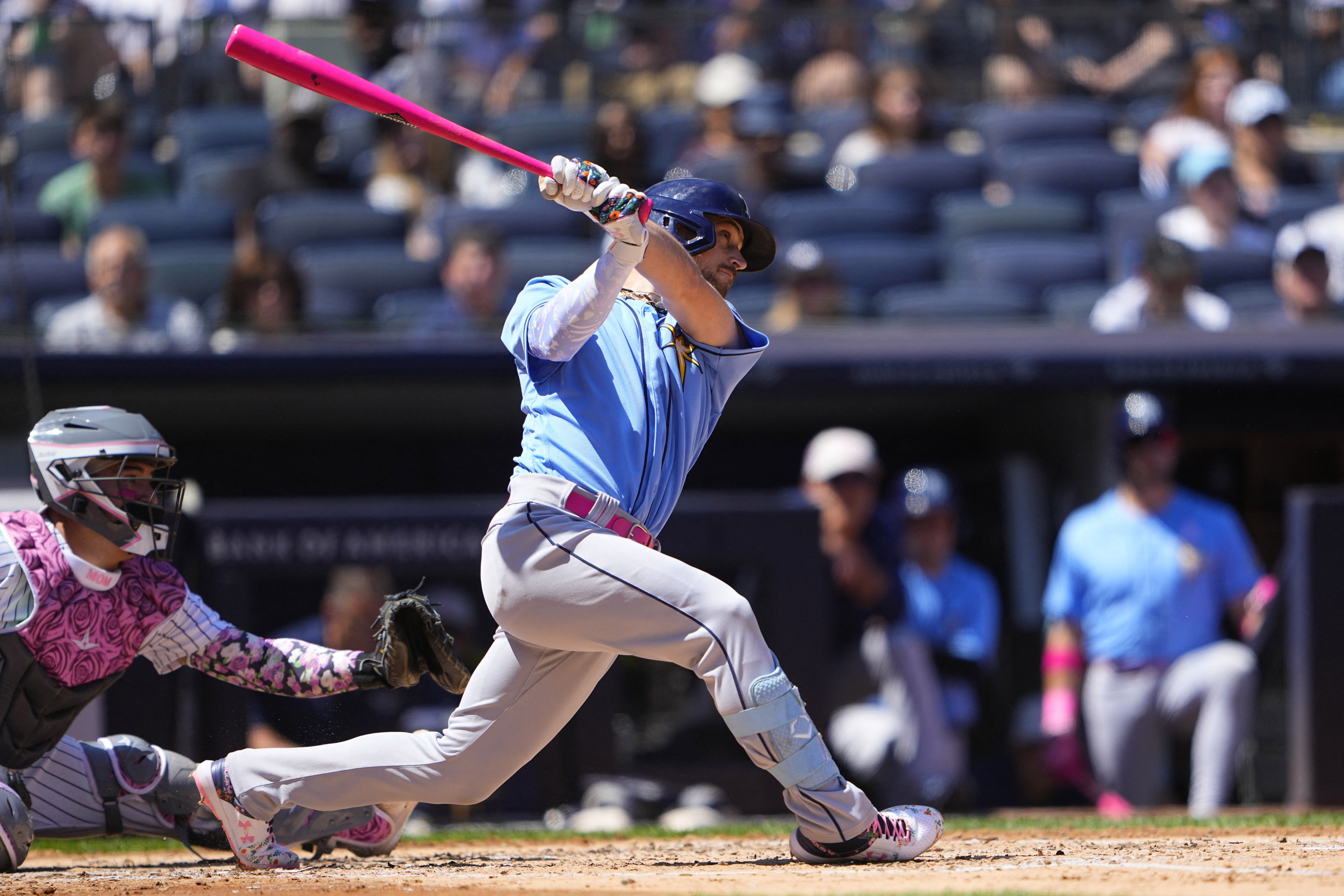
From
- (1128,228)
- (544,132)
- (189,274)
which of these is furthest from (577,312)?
(544,132)

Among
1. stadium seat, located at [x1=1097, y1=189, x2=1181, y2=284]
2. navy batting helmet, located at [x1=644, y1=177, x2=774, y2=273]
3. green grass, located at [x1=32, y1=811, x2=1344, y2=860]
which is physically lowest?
green grass, located at [x1=32, y1=811, x2=1344, y2=860]

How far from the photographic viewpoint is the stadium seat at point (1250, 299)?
714 centimetres

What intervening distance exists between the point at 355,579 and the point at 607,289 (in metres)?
3.00

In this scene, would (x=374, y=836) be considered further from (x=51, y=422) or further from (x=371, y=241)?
(x=371, y=241)

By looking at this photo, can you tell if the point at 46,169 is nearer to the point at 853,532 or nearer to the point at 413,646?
the point at 853,532

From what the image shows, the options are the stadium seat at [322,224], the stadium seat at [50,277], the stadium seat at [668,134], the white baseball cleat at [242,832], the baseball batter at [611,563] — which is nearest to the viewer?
the baseball batter at [611,563]

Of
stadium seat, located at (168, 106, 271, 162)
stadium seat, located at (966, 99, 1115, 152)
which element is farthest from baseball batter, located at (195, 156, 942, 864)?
stadium seat, located at (966, 99, 1115, 152)

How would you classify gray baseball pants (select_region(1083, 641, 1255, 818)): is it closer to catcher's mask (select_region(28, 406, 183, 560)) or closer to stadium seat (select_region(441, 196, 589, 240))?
stadium seat (select_region(441, 196, 589, 240))

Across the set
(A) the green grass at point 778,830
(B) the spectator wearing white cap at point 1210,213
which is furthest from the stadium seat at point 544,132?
(A) the green grass at point 778,830

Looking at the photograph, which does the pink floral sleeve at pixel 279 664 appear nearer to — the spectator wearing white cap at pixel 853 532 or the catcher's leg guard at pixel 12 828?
the catcher's leg guard at pixel 12 828

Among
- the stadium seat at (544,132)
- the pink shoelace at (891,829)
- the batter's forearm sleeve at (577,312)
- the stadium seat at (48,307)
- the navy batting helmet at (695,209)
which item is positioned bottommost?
the pink shoelace at (891,829)

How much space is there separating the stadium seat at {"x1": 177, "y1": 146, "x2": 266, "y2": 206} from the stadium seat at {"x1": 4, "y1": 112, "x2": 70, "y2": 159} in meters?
0.70

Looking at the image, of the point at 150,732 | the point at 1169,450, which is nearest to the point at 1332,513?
the point at 1169,450

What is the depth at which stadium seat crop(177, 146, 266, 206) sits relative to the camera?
8.04 metres
